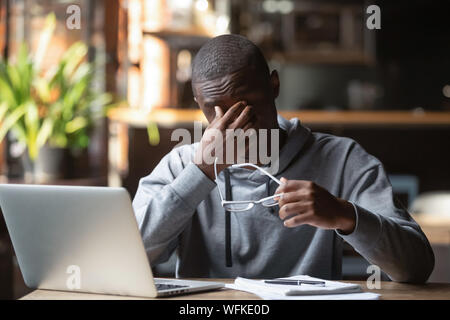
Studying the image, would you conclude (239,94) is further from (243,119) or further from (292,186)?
(292,186)

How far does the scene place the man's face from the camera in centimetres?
141

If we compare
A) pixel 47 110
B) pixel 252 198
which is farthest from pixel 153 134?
pixel 252 198

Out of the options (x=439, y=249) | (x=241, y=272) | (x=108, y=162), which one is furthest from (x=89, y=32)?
(x=241, y=272)

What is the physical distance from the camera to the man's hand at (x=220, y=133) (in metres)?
1.35

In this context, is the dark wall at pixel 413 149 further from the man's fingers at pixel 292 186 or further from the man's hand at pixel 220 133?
the man's fingers at pixel 292 186

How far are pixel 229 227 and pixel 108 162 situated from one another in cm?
256

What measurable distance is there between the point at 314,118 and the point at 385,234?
244 centimetres

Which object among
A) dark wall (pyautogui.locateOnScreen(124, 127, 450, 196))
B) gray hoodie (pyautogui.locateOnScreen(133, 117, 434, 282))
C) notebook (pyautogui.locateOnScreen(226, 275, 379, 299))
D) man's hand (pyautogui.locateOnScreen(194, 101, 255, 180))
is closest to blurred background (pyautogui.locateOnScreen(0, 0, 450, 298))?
dark wall (pyautogui.locateOnScreen(124, 127, 450, 196))

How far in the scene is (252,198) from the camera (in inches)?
60.7

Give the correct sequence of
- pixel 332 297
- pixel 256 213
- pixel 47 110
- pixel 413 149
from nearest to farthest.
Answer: pixel 332 297, pixel 256 213, pixel 47 110, pixel 413 149

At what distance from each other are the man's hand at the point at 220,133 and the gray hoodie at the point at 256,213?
1.0 inches

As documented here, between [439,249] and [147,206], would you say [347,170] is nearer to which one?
Answer: [147,206]

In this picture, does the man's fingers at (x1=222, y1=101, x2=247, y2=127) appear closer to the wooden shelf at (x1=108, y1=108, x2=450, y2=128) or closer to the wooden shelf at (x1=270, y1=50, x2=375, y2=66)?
the wooden shelf at (x1=108, y1=108, x2=450, y2=128)
